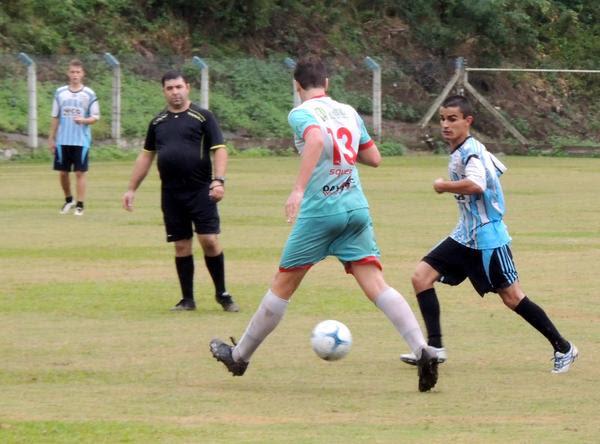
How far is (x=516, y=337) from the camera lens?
10.2 metres

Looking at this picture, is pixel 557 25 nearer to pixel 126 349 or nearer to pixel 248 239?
pixel 248 239

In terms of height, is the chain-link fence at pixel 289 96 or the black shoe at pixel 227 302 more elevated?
the black shoe at pixel 227 302

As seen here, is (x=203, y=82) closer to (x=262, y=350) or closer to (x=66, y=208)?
(x=66, y=208)

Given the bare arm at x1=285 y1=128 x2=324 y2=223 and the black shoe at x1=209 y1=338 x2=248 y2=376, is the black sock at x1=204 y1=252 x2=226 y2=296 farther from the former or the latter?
the bare arm at x1=285 y1=128 x2=324 y2=223

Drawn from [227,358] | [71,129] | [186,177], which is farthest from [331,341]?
[71,129]

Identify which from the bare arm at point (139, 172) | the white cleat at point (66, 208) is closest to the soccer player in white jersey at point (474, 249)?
the bare arm at point (139, 172)

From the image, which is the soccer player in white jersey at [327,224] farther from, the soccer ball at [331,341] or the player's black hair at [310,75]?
the soccer ball at [331,341]

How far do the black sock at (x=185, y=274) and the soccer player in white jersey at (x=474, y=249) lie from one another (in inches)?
116

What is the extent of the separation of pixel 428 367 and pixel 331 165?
126 centimetres

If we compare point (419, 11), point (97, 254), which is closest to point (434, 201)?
point (97, 254)

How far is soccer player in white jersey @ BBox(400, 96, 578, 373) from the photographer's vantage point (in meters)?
8.80

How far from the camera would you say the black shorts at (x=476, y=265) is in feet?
29.2

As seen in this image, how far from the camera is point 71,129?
20.5m

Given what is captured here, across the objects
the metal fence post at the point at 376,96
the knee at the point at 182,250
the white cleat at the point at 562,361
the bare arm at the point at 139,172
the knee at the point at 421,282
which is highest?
the knee at the point at 421,282
